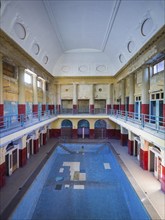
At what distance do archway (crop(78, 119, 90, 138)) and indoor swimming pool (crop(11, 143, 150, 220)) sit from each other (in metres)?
6.63

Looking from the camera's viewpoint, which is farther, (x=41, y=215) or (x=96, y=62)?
(x=96, y=62)

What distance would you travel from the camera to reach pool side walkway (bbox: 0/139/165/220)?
639 cm

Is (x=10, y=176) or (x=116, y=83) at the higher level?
(x=116, y=83)

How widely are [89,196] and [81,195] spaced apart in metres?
0.42

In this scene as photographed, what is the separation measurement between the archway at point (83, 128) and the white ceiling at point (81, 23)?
7.77 metres

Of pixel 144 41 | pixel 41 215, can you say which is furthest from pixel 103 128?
pixel 41 215

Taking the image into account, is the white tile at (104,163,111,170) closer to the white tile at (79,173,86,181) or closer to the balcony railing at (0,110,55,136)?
the white tile at (79,173,86,181)

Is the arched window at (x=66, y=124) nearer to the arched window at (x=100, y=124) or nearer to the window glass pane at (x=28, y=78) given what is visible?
the arched window at (x=100, y=124)

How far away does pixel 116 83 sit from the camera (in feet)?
61.2

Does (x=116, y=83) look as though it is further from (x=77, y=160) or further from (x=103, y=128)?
(x=77, y=160)

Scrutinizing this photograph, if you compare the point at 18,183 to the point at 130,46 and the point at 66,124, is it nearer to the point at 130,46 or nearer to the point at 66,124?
the point at 130,46

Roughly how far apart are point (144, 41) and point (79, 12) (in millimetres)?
4293

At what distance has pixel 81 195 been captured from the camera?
8484mm

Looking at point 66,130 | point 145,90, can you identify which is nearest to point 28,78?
point 66,130
